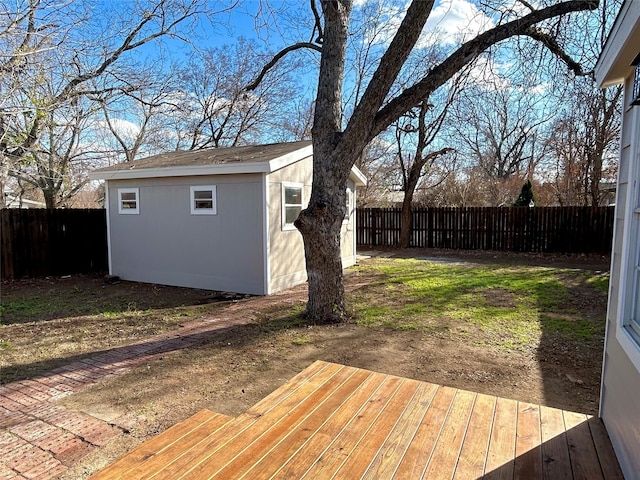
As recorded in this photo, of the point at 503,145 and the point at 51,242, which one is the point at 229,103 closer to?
the point at 51,242

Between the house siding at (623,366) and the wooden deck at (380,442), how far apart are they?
129mm

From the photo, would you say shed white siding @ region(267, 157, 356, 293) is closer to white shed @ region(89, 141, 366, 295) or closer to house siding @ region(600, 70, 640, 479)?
white shed @ region(89, 141, 366, 295)

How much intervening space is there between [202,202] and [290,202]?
1.74 metres

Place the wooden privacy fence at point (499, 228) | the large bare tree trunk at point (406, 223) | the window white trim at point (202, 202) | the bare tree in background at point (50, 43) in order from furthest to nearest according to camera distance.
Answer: the large bare tree trunk at point (406, 223) < the wooden privacy fence at point (499, 228) < the window white trim at point (202, 202) < the bare tree in background at point (50, 43)

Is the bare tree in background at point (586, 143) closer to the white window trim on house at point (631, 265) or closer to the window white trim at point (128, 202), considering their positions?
the white window trim on house at point (631, 265)

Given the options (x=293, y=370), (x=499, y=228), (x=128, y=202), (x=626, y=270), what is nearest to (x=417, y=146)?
(x=499, y=228)

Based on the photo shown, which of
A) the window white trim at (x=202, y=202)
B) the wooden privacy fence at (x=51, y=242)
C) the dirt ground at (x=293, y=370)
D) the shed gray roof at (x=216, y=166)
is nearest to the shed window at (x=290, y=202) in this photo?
the shed gray roof at (x=216, y=166)

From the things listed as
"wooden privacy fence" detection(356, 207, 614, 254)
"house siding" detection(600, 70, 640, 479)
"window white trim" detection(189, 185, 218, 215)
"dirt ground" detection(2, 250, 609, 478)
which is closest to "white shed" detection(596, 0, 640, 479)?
"house siding" detection(600, 70, 640, 479)

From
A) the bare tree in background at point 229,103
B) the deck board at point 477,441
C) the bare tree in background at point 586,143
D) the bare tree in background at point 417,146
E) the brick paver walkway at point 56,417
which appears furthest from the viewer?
the bare tree in background at point 229,103

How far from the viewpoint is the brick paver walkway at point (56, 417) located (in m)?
2.54

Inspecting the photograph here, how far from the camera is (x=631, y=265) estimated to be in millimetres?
2084

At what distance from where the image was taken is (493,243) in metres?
13.4

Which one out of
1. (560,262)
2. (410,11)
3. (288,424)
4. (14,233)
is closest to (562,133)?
(560,262)

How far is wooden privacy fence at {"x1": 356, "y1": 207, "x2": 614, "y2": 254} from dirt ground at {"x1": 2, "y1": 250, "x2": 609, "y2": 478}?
8725 mm
